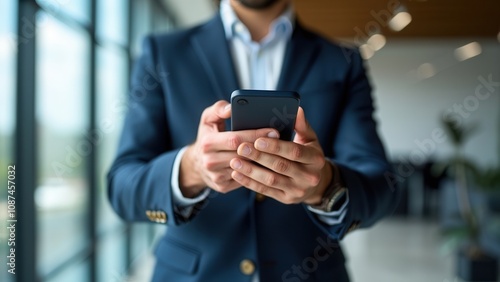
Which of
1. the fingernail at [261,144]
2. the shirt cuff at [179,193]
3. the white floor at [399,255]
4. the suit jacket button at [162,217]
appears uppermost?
the fingernail at [261,144]

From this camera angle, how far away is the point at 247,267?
3.70ft

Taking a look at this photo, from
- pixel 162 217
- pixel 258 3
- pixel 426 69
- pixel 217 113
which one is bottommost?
pixel 162 217

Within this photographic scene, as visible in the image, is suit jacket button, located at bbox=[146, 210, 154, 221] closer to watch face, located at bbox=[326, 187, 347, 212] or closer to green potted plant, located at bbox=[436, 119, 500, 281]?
watch face, located at bbox=[326, 187, 347, 212]

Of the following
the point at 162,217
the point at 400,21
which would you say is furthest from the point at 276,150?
the point at 400,21

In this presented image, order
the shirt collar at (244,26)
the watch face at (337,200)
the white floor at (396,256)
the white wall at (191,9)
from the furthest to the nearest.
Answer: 1. the white wall at (191,9)
2. the white floor at (396,256)
3. the shirt collar at (244,26)
4. the watch face at (337,200)

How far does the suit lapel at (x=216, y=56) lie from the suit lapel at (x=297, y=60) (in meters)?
0.12

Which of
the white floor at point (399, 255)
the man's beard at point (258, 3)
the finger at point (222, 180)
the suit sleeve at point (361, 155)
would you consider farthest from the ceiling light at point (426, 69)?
the finger at point (222, 180)

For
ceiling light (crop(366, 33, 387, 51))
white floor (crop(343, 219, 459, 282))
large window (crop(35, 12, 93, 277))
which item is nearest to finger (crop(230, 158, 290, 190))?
large window (crop(35, 12, 93, 277))

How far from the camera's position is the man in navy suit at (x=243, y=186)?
1.04 meters

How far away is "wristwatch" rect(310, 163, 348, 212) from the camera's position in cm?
99

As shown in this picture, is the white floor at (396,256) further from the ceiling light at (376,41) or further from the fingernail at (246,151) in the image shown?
the fingernail at (246,151)

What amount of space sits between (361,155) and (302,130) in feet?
1.30

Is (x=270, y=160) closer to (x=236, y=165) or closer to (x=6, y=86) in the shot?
(x=236, y=165)

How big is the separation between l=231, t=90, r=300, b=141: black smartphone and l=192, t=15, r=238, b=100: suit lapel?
337mm
